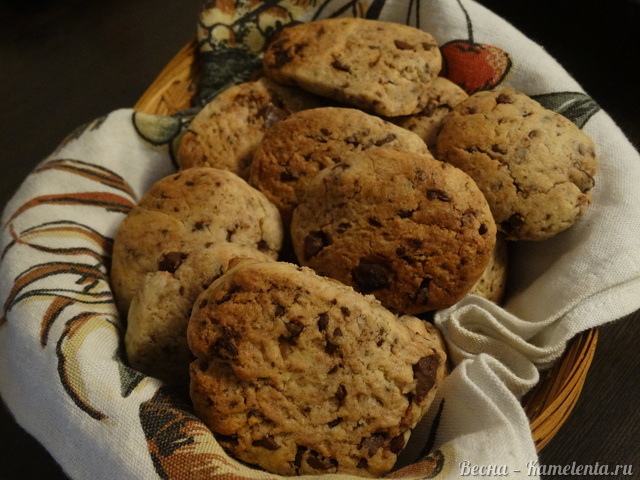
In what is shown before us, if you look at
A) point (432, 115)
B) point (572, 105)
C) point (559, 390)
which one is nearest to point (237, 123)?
point (432, 115)

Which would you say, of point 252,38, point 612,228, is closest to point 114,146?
point 252,38

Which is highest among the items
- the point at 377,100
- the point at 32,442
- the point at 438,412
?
the point at 377,100

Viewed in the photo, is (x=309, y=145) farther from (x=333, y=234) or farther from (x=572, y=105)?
(x=572, y=105)

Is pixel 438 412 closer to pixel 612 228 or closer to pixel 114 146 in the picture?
pixel 612 228

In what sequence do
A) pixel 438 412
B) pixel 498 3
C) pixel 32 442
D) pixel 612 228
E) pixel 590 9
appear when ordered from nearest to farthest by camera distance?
pixel 438 412 → pixel 612 228 → pixel 32 442 → pixel 590 9 → pixel 498 3

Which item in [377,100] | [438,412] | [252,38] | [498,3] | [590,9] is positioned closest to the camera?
[438,412]

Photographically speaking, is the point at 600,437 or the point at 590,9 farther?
the point at 590,9

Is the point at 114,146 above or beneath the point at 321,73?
beneath

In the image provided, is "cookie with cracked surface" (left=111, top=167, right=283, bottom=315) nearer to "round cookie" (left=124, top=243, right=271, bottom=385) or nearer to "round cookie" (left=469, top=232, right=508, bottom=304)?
"round cookie" (left=124, top=243, right=271, bottom=385)
